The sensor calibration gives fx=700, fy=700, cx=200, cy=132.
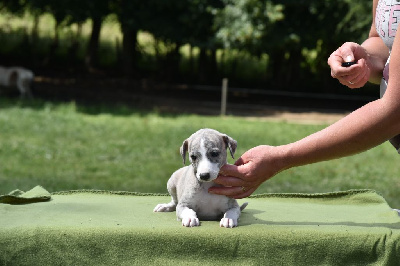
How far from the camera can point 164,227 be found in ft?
11.0

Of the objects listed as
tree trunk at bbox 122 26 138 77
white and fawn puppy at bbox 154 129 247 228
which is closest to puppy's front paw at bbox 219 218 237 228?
white and fawn puppy at bbox 154 129 247 228

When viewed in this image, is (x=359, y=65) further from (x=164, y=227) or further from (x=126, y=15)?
(x=126, y=15)

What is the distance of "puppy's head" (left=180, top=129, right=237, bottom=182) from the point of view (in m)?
3.36

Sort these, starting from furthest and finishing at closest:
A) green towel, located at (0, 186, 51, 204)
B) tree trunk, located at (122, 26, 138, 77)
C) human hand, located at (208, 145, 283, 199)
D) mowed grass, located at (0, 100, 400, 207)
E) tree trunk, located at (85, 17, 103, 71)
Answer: tree trunk, located at (85, 17, 103, 71), tree trunk, located at (122, 26, 138, 77), mowed grass, located at (0, 100, 400, 207), green towel, located at (0, 186, 51, 204), human hand, located at (208, 145, 283, 199)

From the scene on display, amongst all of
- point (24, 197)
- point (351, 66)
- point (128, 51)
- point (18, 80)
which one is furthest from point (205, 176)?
point (128, 51)

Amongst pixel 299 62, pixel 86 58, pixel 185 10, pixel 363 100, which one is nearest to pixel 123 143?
pixel 185 10

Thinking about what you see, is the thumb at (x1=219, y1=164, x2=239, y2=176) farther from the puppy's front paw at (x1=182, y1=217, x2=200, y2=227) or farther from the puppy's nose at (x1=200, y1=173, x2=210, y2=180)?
the puppy's front paw at (x1=182, y1=217, x2=200, y2=227)

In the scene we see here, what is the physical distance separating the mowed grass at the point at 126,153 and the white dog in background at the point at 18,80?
8.77ft

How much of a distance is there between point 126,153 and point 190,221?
6999 millimetres

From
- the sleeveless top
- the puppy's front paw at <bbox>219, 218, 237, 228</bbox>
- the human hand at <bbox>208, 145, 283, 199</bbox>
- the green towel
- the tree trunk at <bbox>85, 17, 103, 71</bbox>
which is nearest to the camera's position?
the human hand at <bbox>208, 145, 283, 199</bbox>

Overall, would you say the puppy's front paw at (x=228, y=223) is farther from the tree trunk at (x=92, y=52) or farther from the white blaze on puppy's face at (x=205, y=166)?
the tree trunk at (x=92, y=52)

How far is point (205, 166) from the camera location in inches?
133

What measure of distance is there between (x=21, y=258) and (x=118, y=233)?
18.8 inches

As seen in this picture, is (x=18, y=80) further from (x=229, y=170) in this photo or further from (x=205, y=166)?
(x=229, y=170)
